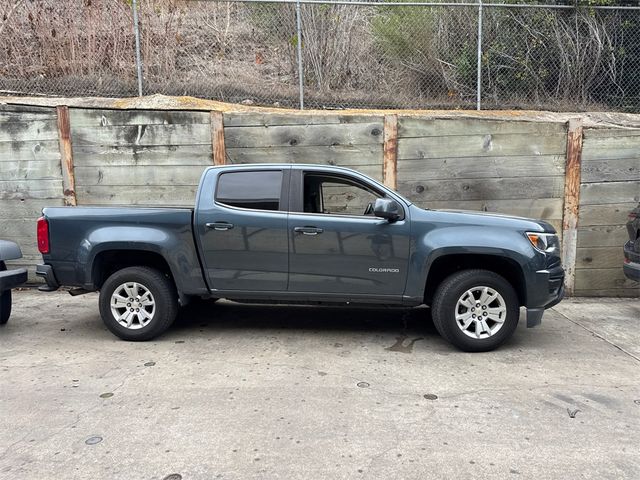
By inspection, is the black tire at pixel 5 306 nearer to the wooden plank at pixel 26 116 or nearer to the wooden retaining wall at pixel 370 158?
the wooden retaining wall at pixel 370 158

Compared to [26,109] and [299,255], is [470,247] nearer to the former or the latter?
[299,255]

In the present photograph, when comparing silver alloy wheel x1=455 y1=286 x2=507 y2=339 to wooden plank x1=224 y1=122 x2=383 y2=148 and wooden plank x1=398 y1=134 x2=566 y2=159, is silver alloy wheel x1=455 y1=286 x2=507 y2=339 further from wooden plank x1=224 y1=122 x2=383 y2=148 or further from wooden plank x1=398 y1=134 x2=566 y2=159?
wooden plank x1=224 y1=122 x2=383 y2=148

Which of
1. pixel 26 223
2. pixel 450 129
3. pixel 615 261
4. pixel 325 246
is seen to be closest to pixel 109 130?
pixel 26 223

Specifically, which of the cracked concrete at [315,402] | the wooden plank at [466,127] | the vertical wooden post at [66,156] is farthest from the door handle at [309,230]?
the vertical wooden post at [66,156]

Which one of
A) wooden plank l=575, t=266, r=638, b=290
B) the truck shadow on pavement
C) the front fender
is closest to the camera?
the front fender

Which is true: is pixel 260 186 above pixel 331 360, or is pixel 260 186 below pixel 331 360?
above

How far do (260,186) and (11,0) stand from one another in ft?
28.5

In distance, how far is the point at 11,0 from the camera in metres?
10.4

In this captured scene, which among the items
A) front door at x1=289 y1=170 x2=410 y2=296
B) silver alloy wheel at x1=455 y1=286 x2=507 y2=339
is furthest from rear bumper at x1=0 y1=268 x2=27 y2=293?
silver alloy wheel at x1=455 y1=286 x2=507 y2=339

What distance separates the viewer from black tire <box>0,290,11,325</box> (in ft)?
19.2

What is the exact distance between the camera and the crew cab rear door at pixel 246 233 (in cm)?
524

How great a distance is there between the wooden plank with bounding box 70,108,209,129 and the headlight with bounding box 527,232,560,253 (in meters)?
4.97

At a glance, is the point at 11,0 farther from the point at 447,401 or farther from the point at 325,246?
the point at 447,401

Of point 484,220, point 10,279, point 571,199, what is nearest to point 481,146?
point 571,199
